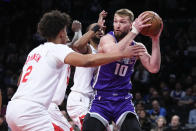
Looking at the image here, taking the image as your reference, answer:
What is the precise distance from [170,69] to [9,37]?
8005 millimetres

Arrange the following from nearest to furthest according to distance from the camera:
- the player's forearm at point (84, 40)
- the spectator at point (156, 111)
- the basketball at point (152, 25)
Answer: the basketball at point (152, 25) < the player's forearm at point (84, 40) < the spectator at point (156, 111)

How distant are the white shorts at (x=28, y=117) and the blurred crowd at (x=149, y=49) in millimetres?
6108

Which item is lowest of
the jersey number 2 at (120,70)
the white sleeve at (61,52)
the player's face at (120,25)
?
the jersey number 2 at (120,70)

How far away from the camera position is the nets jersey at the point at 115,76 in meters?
5.17

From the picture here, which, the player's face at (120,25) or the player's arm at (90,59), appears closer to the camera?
the player's arm at (90,59)

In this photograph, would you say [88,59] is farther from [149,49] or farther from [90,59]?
[149,49]

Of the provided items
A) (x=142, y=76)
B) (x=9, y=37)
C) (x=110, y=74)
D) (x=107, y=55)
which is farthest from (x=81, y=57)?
(x=9, y=37)

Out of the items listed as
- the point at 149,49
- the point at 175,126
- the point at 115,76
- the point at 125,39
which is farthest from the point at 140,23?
the point at 149,49

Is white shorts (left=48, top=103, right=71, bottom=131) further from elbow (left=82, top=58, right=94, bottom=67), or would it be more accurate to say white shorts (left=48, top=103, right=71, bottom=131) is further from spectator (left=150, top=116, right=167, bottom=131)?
spectator (left=150, top=116, right=167, bottom=131)

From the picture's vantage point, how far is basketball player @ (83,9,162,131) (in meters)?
5.00

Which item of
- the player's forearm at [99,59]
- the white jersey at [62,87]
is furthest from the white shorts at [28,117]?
the white jersey at [62,87]

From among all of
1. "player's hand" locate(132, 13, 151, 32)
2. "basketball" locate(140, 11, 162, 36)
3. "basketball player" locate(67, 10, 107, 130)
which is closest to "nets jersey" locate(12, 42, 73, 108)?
"player's hand" locate(132, 13, 151, 32)

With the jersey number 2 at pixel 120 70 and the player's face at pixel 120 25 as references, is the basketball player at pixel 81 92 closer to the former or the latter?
the player's face at pixel 120 25

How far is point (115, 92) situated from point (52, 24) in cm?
147
